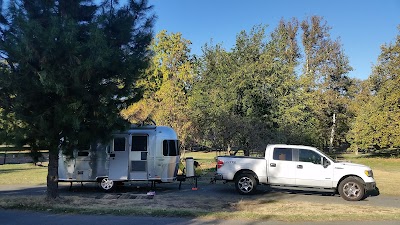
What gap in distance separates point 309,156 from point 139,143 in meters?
6.34

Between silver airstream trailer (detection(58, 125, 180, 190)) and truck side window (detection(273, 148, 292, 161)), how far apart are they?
13.3 feet

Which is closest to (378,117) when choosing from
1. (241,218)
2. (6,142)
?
(241,218)

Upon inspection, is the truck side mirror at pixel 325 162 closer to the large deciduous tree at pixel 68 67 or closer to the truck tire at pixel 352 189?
the truck tire at pixel 352 189

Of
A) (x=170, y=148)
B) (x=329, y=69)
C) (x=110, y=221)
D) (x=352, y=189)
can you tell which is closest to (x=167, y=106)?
(x=170, y=148)

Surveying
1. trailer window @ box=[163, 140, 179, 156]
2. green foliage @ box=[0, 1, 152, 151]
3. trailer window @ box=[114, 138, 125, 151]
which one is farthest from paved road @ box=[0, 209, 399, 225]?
trailer window @ box=[163, 140, 179, 156]

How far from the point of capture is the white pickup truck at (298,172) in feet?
42.3

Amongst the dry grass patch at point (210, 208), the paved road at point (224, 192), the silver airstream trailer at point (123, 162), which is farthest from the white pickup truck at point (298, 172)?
the silver airstream trailer at point (123, 162)

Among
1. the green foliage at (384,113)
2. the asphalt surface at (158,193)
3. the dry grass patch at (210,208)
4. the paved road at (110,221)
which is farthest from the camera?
the green foliage at (384,113)

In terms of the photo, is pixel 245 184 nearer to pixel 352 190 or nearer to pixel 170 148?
pixel 170 148

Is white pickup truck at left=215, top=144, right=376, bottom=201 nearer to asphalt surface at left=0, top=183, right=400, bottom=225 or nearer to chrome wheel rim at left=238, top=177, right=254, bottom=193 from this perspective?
chrome wheel rim at left=238, top=177, right=254, bottom=193

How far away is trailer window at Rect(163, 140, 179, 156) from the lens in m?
14.5

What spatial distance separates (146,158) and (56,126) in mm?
4430

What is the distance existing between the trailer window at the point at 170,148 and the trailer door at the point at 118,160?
1.44 m

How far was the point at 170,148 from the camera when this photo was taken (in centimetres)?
1473
